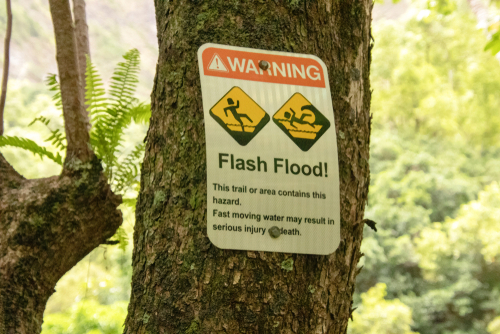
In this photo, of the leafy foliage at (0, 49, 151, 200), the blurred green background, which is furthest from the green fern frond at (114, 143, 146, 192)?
the blurred green background

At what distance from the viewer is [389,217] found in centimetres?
1187

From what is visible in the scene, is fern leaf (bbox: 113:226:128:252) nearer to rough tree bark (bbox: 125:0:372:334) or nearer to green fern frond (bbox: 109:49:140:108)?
green fern frond (bbox: 109:49:140:108)

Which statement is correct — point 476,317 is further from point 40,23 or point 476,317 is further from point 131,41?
point 40,23

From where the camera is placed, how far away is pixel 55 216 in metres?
0.89

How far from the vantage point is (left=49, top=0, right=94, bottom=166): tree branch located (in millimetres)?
927

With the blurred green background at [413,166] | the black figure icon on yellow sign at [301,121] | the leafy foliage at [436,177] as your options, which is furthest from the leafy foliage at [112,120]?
the leafy foliage at [436,177]

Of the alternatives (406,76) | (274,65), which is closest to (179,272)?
(274,65)

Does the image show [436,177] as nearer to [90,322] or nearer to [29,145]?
[90,322]

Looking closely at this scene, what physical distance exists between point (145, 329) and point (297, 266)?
0.73 feet

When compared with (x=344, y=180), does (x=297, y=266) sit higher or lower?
lower

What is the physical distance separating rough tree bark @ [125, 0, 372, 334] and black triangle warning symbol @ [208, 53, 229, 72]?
29mm

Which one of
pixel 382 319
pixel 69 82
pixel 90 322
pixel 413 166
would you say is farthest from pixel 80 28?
pixel 413 166

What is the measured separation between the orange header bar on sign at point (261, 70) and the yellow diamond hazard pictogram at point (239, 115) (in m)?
0.03

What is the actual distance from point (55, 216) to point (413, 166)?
14099mm
